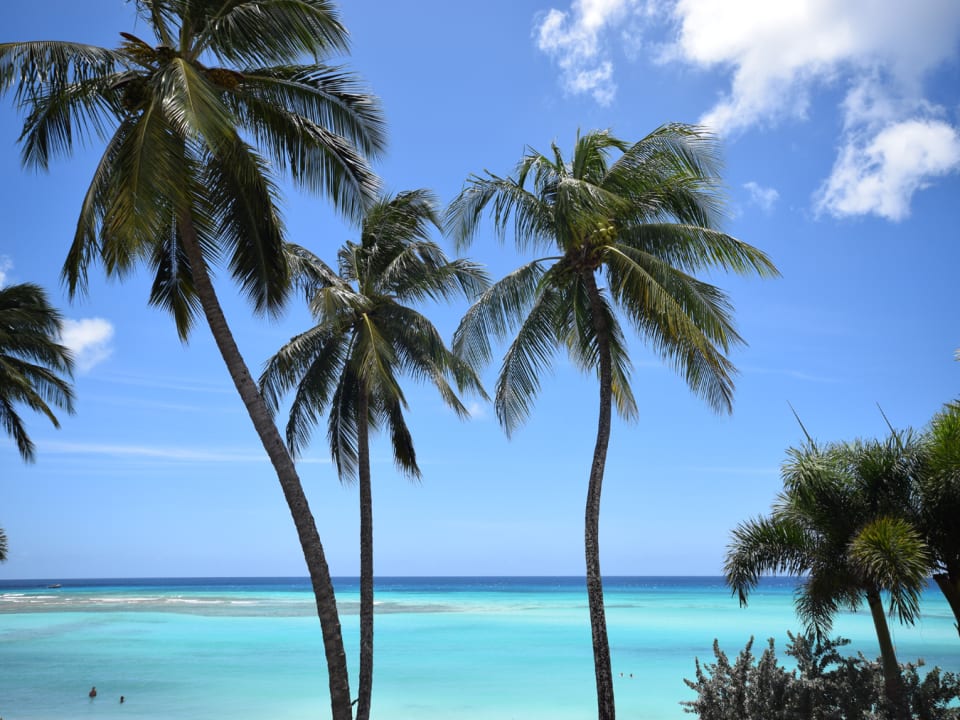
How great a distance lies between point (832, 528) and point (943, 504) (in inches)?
47.3

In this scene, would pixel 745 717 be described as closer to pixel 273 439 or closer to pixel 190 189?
pixel 273 439

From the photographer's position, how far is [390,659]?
2805 cm

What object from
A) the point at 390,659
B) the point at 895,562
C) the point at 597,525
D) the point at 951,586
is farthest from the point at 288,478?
the point at 390,659

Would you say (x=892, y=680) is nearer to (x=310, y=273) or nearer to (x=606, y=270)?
(x=606, y=270)

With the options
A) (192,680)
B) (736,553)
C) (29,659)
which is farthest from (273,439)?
(29,659)

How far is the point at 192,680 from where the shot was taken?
2284cm

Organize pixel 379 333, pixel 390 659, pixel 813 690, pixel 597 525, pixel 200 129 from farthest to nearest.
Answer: pixel 390 659 < pixel 379 333 < pixel 597 525 < pixel 813 690 < pixel 200 129

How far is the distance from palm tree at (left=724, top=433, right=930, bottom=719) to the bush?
1.05 ft

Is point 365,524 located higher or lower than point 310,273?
lower

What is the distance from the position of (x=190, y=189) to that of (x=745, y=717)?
29.3 feet

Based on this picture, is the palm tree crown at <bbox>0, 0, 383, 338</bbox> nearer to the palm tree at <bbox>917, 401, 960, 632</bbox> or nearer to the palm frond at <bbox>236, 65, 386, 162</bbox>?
the palm frond at <bbox>236, 65, 386, 162</bbox>

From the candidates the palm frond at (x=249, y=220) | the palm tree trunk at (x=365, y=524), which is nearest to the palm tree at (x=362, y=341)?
the palm tree trunk at (x=365, y=524)

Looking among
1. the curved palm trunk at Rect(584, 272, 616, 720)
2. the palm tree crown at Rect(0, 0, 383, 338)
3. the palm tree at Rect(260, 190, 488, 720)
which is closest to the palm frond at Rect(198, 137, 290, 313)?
the palm tree crown at Rect(0, 0, 383, 338)

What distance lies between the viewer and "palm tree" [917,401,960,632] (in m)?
8.73
